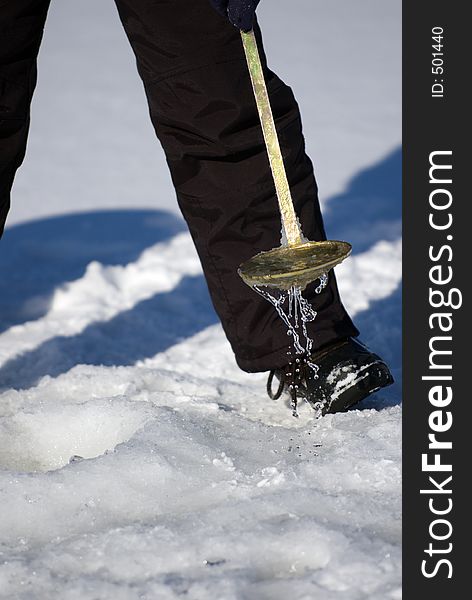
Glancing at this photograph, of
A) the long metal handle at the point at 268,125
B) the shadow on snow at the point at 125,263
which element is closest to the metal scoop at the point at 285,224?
the long metal handle at the point at 268,125

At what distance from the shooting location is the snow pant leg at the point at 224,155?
5.78 ft

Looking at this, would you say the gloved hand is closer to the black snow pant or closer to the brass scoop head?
the black snow pant

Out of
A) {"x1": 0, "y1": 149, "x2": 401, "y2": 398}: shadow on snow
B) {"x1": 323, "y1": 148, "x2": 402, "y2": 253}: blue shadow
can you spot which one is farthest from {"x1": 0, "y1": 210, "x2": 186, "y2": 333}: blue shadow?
{"x1": 323, "y1": 148, "x2": 402, "y2": 253}: blue shadow

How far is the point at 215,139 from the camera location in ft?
5.91

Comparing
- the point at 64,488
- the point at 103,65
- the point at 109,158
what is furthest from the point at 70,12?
the point at 64,488

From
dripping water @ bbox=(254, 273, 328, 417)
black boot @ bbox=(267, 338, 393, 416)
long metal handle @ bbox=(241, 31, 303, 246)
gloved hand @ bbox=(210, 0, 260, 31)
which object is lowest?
black boot @ bbox=(267, 338, 393, 416)

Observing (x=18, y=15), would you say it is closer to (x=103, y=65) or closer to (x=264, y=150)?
(x=264, y=150)

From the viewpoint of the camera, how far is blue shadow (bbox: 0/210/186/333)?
281cm

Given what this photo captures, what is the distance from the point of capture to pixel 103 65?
5.71 meters

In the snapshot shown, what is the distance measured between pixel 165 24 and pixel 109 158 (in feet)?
8.39

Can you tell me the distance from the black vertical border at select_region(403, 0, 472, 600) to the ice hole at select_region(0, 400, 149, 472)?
0.51 meters

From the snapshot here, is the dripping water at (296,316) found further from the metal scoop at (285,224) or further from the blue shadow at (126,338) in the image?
the blue shadow at (126,338)

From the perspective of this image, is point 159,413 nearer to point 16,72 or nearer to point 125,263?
point 16,72

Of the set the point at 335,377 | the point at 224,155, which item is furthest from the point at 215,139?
the point at 335,377
